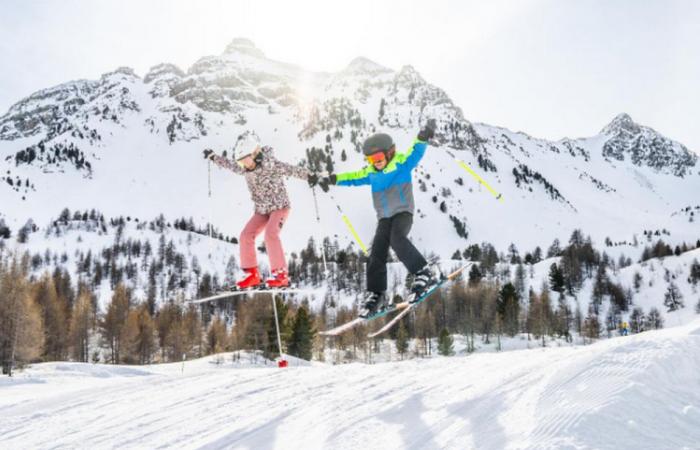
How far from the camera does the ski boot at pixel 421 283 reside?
8.19m

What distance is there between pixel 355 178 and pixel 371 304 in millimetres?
2231

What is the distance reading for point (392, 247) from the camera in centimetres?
811

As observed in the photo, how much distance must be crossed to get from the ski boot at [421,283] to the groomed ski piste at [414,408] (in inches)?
54.4

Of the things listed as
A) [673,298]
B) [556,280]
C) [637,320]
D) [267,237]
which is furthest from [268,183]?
[673,298]

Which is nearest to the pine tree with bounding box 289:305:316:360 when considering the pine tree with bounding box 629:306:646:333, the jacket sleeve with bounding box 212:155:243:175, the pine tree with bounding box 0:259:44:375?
the pine tree with bounding box 0:259:44:375

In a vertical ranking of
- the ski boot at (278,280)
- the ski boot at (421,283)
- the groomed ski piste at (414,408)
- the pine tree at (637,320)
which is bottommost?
the pine tree at (637,320)

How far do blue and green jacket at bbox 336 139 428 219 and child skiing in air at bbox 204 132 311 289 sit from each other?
1628 millimetres

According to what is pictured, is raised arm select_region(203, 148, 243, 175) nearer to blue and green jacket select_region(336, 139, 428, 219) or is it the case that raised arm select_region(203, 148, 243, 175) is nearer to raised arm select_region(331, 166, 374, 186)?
raised arm select_region(331, 166, 374, 186)

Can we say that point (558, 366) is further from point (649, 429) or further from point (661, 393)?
point (649, 429)

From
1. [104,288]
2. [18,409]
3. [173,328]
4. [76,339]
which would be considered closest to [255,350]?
[173,328]

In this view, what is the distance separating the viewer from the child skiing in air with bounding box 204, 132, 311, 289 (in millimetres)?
9242

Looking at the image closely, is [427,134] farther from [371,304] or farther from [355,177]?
[371,304]

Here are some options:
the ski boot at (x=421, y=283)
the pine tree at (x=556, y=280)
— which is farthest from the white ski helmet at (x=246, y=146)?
the pine tree at (x=556, y=280)

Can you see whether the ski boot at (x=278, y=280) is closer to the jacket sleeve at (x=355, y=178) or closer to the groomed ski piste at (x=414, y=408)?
the groomed ski piste at (x=414, y=408)
